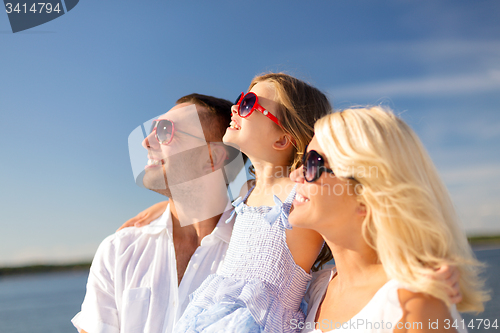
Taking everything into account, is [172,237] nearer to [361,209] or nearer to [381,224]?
[361,209]

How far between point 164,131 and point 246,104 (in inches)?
48.2

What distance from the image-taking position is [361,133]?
218 cm

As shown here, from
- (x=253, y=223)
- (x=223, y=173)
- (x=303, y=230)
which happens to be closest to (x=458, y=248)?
(x=303, y=230)

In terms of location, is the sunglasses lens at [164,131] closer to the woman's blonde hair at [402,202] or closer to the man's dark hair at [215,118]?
the man's dark hair at [215,118]

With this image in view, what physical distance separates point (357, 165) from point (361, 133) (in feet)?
0.61

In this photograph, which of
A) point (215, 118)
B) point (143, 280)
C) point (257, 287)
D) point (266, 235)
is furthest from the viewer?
point (215, 118)

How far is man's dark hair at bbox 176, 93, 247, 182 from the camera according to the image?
4020 mm

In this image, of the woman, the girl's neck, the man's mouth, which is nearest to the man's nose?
the man's mouth

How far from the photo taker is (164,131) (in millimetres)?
3959

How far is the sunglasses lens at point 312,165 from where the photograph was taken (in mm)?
2324

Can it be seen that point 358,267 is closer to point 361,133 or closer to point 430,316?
point 430,316

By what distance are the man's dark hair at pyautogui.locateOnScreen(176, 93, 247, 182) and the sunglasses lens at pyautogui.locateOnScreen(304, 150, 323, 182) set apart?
1755 mm

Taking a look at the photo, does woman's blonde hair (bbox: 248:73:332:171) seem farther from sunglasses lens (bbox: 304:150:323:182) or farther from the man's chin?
the man's chin

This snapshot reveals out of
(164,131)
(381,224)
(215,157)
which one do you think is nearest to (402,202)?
(381,224)
